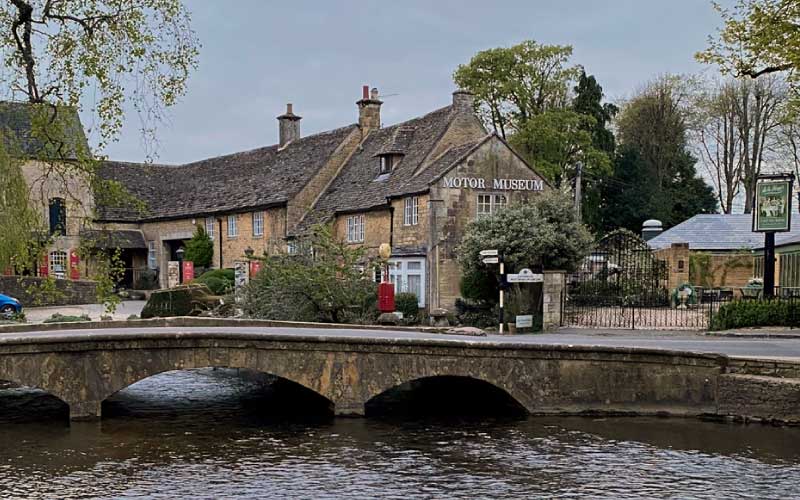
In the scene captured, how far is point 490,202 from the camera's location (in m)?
34.1

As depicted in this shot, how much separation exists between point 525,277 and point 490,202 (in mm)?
8088

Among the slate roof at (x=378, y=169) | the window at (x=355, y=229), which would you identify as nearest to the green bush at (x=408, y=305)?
the slate roof at (x=378, y=169)

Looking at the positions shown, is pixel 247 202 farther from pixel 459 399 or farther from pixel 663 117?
pixel 663 117

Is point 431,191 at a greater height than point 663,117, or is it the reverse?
point 663,117

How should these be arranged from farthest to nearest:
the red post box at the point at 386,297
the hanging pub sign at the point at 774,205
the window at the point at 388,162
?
the window at the point at 388,162, the red post box at the point at 386,297, the hanging pub sign at the point at 774,205

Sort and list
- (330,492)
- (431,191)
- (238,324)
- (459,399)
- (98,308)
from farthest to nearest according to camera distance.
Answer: (98,308) → (431,191) → (238,324) → (459,399) → (330,492)

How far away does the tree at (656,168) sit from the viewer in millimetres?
56875

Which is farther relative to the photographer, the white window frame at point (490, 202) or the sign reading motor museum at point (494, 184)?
the white window frame at point (490, 202)

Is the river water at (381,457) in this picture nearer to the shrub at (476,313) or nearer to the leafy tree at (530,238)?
the leafy tree at (530,238)

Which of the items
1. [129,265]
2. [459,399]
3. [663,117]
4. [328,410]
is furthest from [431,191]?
[663,117]

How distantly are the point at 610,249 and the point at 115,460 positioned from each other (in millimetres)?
22498

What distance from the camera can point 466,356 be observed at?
18.6 meters

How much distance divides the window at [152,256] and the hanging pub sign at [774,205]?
3495 centimetres

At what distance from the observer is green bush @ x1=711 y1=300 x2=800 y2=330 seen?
2425 centimetres
